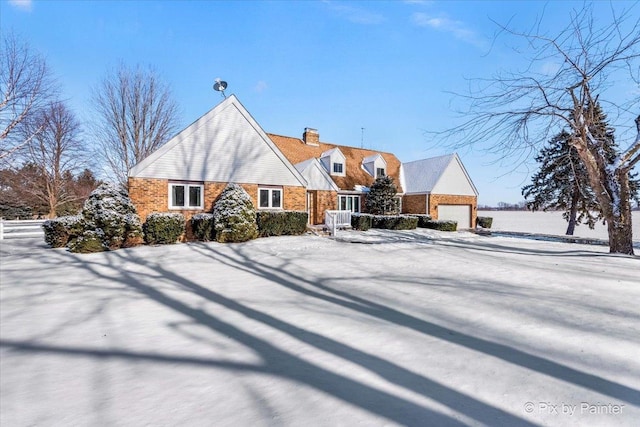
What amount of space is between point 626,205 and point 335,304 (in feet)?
39.4

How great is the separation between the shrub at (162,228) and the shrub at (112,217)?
33 cm

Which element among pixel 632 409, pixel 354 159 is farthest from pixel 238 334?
Answer: pixel 354 159

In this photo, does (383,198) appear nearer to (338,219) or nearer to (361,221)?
(361,221)

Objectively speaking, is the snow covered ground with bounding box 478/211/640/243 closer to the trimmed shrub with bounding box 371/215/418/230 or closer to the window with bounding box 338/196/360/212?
the trimmed shrub with bounding box 371/215/418/230

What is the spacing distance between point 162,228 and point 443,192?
19543mm

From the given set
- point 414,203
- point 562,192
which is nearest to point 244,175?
point 414,203

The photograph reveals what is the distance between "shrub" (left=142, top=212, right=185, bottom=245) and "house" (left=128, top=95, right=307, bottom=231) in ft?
4.40

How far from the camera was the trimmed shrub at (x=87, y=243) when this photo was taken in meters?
10.0

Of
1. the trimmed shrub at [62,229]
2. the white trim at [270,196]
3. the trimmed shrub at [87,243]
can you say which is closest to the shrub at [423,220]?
the white trim at [270,196]

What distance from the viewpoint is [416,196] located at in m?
23.3

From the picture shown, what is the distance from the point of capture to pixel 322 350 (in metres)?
3.21

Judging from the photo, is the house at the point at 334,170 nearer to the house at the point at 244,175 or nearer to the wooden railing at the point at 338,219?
the house at the point at 244,175

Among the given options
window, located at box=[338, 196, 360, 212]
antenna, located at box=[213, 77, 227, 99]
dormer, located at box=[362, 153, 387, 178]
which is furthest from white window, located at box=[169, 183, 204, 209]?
dormer, located at box=[362, 153, 387, 178]

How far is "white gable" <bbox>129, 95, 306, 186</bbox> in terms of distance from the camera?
13.5 metres
